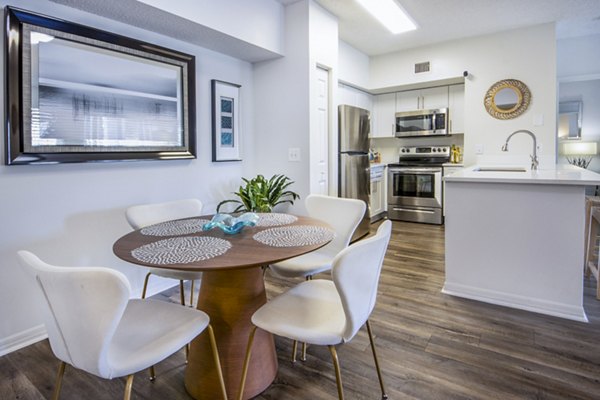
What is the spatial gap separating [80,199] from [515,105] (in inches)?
187

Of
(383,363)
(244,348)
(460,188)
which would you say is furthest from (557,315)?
(244,348)

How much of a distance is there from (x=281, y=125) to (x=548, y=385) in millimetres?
2798

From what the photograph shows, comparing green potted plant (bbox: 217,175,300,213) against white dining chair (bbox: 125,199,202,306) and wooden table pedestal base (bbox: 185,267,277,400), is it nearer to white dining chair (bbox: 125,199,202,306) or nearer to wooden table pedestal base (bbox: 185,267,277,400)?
white dining chair (bbox: 125,199,202,306)

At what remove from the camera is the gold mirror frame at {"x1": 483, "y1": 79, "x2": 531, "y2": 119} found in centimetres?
428

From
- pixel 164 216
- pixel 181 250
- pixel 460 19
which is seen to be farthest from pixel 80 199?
pixel 460 19

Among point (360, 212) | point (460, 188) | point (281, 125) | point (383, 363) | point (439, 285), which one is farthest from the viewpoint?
point (281, 125)

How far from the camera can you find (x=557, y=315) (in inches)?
90.5

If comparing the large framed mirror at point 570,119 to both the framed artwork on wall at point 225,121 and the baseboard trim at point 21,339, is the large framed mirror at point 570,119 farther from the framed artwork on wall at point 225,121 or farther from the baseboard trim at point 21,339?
the baseboard trim at point 21,339

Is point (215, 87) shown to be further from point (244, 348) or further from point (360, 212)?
point (244, 348)

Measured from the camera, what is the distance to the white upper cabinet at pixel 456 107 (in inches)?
197

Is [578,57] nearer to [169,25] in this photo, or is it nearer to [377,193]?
[377,193]

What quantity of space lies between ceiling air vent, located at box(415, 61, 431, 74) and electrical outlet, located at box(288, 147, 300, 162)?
265 cm

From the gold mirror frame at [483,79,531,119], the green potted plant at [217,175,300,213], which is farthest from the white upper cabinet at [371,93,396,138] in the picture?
the green potted plant at [217,175,300,213]

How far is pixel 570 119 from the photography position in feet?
18.6
